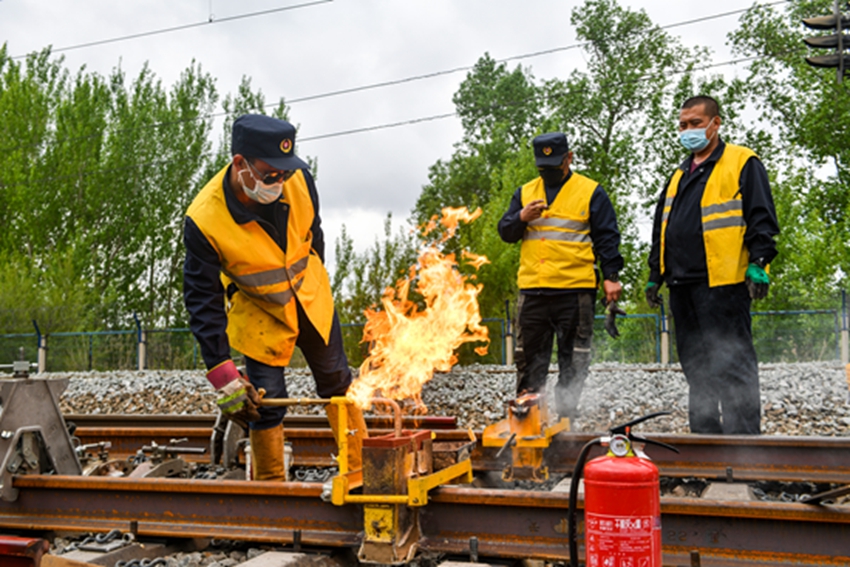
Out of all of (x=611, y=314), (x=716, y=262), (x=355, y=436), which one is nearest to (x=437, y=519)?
(x=355, y=436)

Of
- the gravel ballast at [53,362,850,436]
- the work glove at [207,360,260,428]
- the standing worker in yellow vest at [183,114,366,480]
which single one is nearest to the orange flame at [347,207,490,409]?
the standing worker in yellow vest at [183,114,366,480]

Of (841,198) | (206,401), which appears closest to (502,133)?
(841,198)

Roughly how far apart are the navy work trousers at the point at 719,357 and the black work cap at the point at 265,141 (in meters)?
Result: 3.02

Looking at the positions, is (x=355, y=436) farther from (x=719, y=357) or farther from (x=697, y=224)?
(x=697, y=224)

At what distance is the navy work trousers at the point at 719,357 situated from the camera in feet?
16.2

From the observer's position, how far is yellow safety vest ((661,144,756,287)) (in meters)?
4.97

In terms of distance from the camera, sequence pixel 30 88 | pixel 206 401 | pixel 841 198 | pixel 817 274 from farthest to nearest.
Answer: pixel 30 88 < pixel 841 198 < pixel 817 274 < pixel 206 401

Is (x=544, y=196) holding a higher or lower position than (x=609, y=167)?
lower

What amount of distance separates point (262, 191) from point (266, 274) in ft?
A: 1.55

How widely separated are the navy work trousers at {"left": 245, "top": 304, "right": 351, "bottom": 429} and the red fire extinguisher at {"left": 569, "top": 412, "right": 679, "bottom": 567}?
2.23 metres

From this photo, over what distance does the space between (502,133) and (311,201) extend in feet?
127

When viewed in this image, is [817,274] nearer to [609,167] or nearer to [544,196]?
[609,167]

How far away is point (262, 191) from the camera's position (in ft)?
13.2

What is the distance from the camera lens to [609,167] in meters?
34.0
